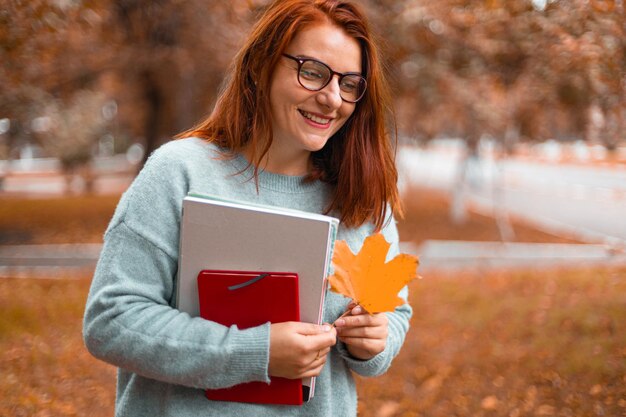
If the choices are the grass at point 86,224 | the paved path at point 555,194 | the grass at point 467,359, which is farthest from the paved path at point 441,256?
the grass at point 467,359

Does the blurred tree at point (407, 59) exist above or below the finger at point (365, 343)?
above

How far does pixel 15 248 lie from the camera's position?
361 inches

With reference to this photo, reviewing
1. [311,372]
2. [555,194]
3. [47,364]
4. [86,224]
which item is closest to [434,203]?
[555,194]

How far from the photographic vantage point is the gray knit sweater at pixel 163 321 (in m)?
1.33

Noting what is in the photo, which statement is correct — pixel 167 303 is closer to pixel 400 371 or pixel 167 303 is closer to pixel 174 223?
pixel 174 223

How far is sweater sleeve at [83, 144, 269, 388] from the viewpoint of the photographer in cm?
133

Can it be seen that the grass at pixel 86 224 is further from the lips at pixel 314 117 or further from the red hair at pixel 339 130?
the lips at pixel 314 117

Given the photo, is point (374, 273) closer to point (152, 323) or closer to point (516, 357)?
point (152, 323)

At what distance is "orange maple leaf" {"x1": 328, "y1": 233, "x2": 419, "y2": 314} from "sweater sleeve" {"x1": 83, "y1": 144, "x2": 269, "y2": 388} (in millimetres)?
227

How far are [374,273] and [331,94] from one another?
443 millimetres

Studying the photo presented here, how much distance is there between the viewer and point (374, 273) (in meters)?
1.45

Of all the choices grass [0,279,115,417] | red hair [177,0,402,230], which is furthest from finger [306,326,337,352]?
grass [0,279,115,417]

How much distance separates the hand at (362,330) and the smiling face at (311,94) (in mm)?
428

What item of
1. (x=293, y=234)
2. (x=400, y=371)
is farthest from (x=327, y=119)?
(x=400, y=371)
